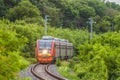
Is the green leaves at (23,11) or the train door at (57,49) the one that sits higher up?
the green leaves at (23,11)

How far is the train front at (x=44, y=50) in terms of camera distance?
157 feet

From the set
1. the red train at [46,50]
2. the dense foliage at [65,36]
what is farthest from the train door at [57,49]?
the dense foliage at [65,36]

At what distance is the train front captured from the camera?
47938 mm

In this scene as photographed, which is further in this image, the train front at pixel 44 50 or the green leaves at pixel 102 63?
the train front at pixel 44 50

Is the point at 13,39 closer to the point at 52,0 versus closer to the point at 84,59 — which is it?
the point at 84,59

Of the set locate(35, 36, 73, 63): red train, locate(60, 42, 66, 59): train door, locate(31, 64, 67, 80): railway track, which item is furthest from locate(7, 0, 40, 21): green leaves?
locate(31, 64, 67, 80): railway track

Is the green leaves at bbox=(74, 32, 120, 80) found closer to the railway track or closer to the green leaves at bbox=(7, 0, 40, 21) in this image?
the railway track

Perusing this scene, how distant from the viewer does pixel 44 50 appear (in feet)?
158

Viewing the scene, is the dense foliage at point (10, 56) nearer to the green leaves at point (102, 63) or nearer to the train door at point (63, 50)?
the green leaves at point (102, 63)

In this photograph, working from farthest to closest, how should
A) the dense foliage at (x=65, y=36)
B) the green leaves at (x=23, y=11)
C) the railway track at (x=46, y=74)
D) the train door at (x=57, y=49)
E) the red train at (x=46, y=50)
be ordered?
A: the green leaves at (x=23, y=11) → the train door at (x=57, y=49) → the red train at (x=46, y=50) → the railway track at (x=46, y=74) → the dense foliage at (x=65, y=36)

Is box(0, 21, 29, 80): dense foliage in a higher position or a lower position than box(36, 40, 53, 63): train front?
higher

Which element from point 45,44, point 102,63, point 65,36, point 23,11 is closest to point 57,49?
point 45,44

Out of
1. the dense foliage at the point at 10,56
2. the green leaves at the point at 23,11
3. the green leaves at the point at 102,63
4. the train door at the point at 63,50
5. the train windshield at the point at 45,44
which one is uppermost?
the dense foliage at the point at 10,56

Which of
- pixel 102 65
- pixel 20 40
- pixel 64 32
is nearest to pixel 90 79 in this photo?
pixel 102 65
